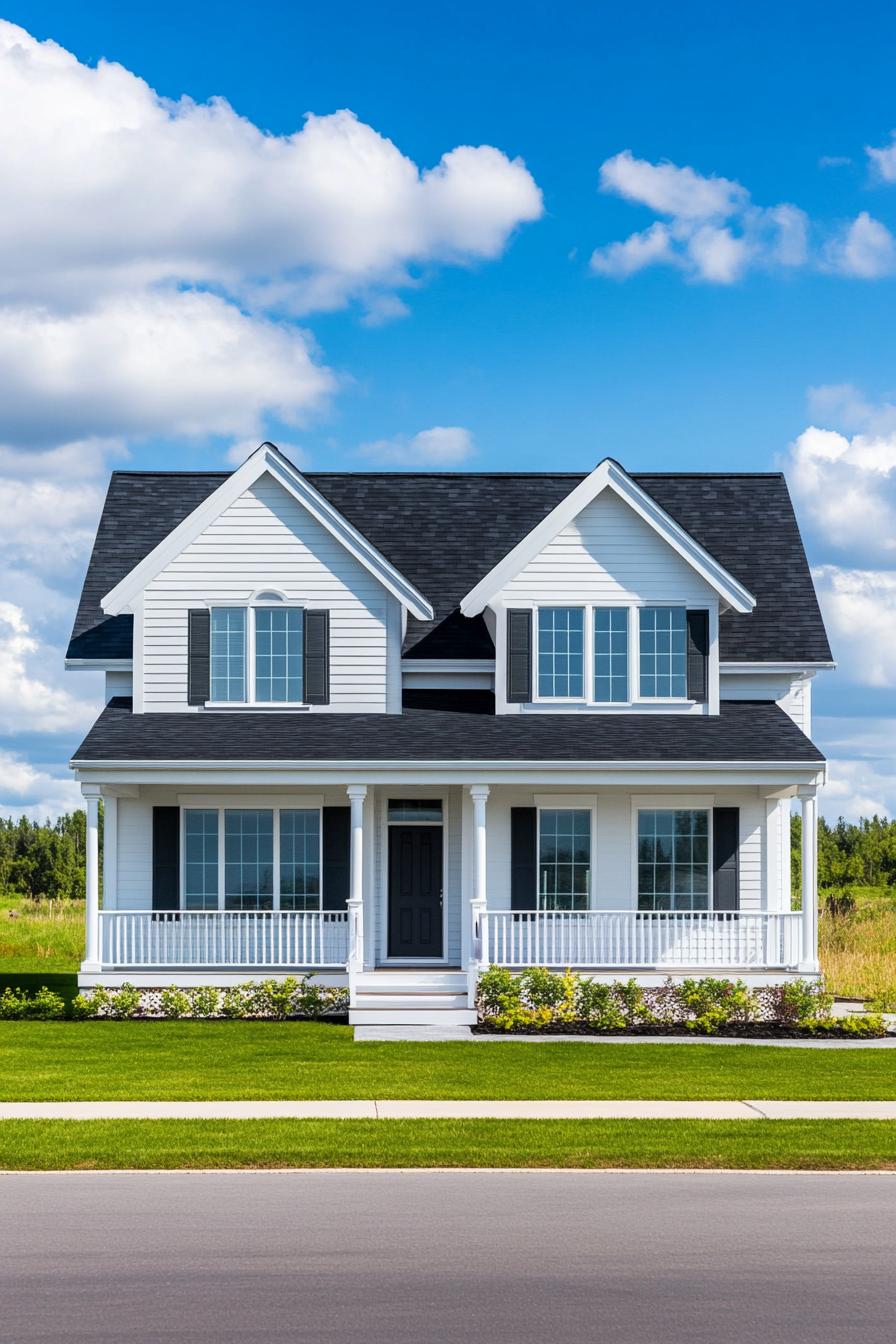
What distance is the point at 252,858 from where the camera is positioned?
2525 cm

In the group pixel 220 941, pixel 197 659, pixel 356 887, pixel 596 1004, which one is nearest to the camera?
pixel 596 1004

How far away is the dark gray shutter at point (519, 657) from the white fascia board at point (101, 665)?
6.45 m

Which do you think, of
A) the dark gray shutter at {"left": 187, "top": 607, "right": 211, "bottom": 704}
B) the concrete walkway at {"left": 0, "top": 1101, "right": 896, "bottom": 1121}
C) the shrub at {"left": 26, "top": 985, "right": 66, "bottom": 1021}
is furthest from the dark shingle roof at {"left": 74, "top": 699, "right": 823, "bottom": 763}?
the concrete walkway at {"left": 0, "top": 1101, "right": 896, "bottom": 1121}

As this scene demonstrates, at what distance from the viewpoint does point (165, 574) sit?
25.6m

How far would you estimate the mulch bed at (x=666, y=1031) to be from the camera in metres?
22.0

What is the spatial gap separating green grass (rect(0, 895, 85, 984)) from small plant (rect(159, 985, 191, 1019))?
686 cm

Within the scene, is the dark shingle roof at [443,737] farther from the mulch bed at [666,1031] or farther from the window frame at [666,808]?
the mulch bed at [666,1031]

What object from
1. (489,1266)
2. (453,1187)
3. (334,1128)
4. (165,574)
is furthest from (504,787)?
(489,1266)

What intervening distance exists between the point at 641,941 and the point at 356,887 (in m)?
4.52

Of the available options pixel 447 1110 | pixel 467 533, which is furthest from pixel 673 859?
pixel 447 1110

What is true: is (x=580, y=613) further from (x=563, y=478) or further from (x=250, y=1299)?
(x=250, y=1299)

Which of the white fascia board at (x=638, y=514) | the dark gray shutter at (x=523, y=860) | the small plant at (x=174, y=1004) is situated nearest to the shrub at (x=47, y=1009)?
the small plant at (x=174, y=1004)

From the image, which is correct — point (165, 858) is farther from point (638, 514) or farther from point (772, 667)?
point (772, 667)

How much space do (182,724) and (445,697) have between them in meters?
4.58
